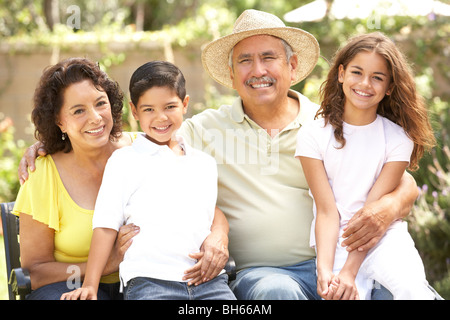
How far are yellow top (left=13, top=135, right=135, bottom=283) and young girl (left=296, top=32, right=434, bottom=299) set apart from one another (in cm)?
110

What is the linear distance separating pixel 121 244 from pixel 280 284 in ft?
2.48

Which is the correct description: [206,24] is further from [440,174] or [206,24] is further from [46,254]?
[46,254]

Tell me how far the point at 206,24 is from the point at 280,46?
456 cm

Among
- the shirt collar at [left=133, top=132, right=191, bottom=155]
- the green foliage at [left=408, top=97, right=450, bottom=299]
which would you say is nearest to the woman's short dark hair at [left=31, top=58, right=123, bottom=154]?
the shirt collar at [left=133, top=132, right=191, bottom=155]

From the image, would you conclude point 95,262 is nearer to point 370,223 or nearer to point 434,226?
point 370,223

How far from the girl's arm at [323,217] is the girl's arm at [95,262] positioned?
0.93 m

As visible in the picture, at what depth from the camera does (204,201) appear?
256cm

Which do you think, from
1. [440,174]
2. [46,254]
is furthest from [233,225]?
[440,174]

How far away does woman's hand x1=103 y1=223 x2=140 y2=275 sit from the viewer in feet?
7.96

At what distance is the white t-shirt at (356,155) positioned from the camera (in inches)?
101

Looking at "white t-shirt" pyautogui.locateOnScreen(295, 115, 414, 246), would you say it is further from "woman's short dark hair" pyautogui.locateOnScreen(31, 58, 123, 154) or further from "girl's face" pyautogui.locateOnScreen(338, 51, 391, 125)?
"woman's short dark hair" pyautogui.locateOnScreen(31, 58, 123, 154)

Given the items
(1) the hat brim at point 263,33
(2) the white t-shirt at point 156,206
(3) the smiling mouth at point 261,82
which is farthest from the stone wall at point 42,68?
(2) the white t-shirt at point 156,206

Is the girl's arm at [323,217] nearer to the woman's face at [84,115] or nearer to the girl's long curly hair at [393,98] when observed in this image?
the girl's long curly hair at [393,98]

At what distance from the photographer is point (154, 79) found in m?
2.51
